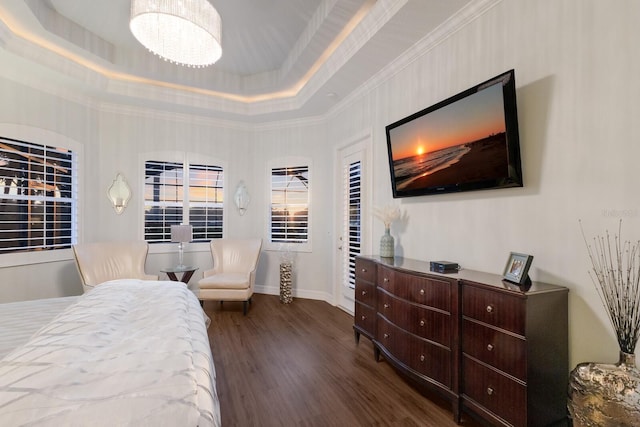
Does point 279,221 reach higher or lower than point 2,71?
lower

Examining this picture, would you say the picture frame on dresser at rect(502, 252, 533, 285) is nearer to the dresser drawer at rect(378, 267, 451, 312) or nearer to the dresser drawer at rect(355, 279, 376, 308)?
the dresser drawer at rect(378, 267, 451, 312)

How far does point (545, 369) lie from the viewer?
1683mm

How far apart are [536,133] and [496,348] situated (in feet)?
4.53

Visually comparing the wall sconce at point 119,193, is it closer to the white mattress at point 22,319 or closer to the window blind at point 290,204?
the window blind at point 290,204

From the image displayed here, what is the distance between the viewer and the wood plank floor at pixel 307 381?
2.03 meters

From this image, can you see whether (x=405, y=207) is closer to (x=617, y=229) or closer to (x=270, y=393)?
(x=617, y=229)

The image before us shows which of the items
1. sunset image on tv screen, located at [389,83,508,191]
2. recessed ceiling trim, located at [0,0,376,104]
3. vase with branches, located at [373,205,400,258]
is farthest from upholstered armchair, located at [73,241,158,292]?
sunset image on tv screen, located at [389,83,508,191]

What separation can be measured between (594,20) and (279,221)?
4477 mm

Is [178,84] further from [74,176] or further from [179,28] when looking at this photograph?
[179,28]

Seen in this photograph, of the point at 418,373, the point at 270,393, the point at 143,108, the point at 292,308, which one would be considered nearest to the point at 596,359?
the point at 418,373

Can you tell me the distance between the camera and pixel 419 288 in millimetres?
2264

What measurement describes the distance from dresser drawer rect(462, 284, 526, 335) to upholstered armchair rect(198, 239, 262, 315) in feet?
9.85

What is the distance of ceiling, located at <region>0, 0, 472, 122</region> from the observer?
2.86m

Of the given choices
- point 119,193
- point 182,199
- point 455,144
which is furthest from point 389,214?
point 119,193
